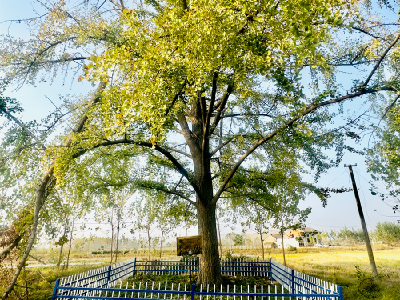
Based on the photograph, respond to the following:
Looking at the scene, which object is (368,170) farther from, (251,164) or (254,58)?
(254,58)

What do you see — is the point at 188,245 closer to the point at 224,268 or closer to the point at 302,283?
the point at 302,283

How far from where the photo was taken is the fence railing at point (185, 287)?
5.79 meters

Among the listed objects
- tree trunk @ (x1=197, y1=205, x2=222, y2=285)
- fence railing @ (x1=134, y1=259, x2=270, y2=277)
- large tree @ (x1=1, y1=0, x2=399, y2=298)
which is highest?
large tree @ (x1=1, y1=0, x2=399, y2=298)

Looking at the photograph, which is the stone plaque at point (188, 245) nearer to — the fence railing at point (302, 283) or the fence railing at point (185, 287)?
the fence railing at point (185, 287)

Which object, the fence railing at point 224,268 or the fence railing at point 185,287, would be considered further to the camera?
the fence railing at point 224,268

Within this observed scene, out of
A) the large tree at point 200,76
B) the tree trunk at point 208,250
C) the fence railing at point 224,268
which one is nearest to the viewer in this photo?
the large tree at point 200,76

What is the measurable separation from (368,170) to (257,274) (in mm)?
7235

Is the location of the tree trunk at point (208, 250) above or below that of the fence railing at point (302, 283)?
above

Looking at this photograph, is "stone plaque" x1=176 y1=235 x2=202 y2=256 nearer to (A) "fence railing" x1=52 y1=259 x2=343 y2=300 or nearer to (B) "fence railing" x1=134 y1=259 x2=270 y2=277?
(A) "fence railing" x1=52 y1=259 x2=343 y2=300

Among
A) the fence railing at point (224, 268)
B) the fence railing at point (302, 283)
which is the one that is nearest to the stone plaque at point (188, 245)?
the fence railing at point (302, 283)

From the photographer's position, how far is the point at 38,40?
951 cm

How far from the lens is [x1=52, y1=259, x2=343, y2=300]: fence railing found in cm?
579

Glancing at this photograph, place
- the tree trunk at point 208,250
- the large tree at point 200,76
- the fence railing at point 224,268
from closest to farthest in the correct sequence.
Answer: the large tree at point 200,76, the tree trunk at point 208,250, the fence railing at point 224,268

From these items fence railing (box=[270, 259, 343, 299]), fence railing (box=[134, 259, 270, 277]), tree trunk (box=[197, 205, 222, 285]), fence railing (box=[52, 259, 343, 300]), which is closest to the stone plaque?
fence railing (box=[52, 259, 343, 300])
